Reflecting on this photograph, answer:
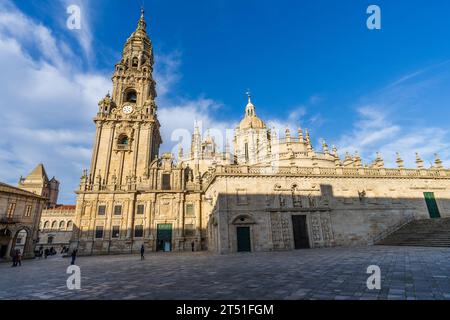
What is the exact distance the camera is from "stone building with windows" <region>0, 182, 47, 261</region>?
26641 mm

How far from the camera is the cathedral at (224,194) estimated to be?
23.7m

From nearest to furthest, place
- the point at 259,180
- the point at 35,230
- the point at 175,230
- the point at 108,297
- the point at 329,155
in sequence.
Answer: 1. the point at 108,297
2. the point at 259,180
3. the point at 35,230
4. the point at 175,230
5. the point at 329,155

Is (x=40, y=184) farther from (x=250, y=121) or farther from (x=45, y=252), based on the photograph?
(x=250, y=121)

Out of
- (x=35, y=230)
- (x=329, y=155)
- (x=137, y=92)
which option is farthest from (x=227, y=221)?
(x=137, y=92)

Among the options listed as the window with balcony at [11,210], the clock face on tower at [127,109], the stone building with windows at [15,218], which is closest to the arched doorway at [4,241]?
the stone building with windows at [15,218]

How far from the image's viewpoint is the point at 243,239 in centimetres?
2267

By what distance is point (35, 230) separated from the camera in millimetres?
30281

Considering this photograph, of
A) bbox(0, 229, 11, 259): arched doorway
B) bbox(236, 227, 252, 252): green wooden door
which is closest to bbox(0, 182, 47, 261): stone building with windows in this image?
bbox(0, 229, 11, 259): arched doorway

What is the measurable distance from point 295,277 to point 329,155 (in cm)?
2953

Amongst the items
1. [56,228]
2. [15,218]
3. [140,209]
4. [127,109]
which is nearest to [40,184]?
[56,228]

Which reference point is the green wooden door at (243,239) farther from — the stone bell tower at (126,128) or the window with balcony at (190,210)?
the stone bell tower at (126,128)

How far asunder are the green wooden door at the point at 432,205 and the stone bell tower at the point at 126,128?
120 feet

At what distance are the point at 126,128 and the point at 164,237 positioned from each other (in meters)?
19.1
